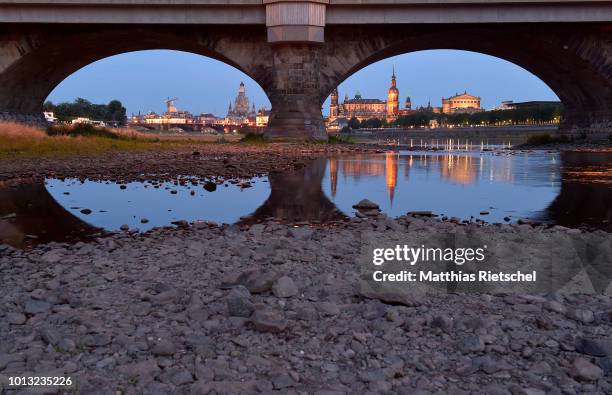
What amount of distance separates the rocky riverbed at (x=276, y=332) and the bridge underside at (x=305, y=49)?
1046 inches

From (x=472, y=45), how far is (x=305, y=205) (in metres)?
33.4

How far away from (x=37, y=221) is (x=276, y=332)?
5641mm

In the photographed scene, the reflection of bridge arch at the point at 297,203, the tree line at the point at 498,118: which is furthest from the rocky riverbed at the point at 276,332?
the tree line at the point at 498,118

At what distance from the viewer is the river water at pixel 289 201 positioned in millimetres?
7660

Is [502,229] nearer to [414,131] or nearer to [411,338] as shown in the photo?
[411,338]

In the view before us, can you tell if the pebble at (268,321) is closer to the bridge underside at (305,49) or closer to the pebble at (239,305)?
the pebble at (239,305)

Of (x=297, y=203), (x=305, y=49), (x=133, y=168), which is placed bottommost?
(x=297, y=203)

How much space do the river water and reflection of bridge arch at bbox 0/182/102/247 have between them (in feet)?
0.04

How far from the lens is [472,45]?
3812 centimetres

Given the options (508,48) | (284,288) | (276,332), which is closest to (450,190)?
(284,288)

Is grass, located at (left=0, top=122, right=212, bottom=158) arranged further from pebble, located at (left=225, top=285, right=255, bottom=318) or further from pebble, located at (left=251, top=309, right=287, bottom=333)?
pebble, located at (left=251, top=309, right=287, bottom=333)

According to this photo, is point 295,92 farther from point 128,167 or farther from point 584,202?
point 584,202

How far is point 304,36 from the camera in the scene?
2961 cm

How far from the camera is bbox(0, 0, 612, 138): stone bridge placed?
29.7 metres
